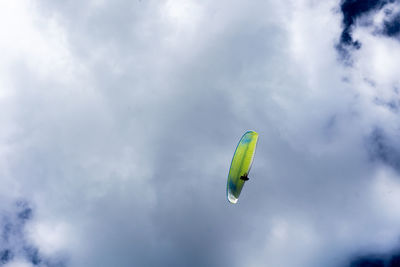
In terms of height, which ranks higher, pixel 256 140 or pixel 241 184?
pixel 256 140

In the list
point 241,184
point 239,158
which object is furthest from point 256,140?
point 241,184

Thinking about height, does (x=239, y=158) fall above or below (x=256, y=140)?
below

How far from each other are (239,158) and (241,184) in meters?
5.43

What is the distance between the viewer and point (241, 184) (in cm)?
5231

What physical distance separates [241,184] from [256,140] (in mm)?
8999

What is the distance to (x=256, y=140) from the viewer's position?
51.7 meters

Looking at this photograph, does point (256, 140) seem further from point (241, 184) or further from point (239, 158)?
point (241, 184)

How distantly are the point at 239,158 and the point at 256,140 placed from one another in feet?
15.9
